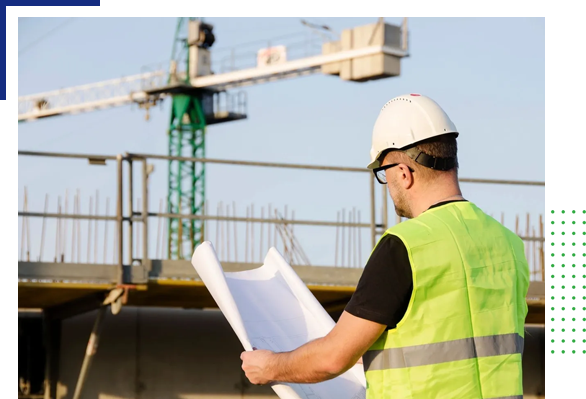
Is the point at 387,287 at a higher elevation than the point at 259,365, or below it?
higher

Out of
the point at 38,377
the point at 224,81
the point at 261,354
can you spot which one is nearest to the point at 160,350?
the point at 38,377

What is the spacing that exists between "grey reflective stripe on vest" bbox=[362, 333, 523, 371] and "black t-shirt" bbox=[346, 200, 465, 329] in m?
0.09

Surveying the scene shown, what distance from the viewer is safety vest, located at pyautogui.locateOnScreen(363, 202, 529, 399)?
2.89 metres

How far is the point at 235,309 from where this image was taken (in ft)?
11.4

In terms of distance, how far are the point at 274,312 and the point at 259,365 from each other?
597 millimetres

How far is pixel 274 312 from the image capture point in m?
3.80

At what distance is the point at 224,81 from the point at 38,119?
42.3ft

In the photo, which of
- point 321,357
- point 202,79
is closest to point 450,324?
point 321,357

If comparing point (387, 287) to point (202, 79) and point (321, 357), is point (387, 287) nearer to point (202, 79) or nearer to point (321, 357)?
point (321, 357)

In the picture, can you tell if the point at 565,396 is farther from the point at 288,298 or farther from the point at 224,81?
the point at 224,81

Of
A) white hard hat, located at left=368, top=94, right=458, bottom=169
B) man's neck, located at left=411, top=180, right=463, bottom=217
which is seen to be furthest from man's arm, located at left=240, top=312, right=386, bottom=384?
white hard hat, located at left=368, top=94, right=458, bottom=169

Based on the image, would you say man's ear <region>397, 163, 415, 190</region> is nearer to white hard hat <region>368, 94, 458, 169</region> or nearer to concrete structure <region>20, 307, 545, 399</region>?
white hard hat <region>368, 94, 458, 169</region>

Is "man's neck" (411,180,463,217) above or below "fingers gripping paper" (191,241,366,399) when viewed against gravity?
above

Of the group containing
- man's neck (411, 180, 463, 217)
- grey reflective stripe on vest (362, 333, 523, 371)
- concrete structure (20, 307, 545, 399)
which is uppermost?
man's neck (411, 180, 463, 217)
